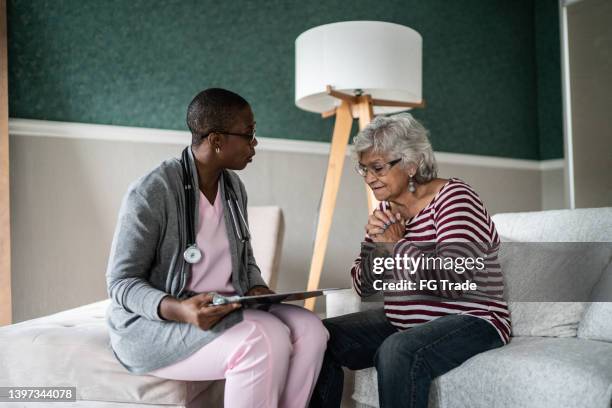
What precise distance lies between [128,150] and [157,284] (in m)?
1.46

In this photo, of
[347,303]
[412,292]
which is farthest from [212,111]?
[347,303]

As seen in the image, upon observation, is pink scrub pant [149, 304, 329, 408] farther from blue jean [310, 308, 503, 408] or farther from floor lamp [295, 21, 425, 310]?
floor lamp [295, 21, 425, 310]

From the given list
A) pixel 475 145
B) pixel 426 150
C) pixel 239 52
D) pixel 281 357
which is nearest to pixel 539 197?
pixel 475 145

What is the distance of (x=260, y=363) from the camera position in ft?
4.33

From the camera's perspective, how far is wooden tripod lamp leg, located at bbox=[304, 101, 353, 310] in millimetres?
2609

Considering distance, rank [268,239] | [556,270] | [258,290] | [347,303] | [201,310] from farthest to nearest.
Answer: [268,239] < [347,303] < [556,270] < [258,290] < [201,310]

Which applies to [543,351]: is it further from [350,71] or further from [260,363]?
[350,71]

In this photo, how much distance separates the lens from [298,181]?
318 centimetres

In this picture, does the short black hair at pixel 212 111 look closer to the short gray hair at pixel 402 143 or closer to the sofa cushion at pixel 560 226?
the short gray hair at pixel 402 143

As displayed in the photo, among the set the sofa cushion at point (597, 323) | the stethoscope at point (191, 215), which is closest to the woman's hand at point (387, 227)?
the stethoscope at point (191, 215)

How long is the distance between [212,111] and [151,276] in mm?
446

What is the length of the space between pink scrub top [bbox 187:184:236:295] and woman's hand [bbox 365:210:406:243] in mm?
427

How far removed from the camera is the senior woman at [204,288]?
132cm

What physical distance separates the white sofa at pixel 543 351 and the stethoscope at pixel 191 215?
1.80 feet
